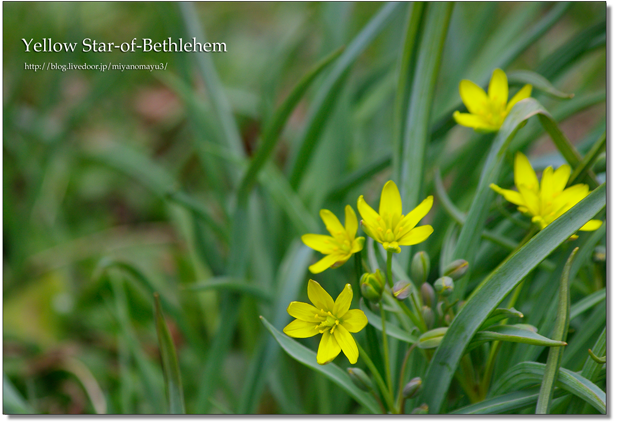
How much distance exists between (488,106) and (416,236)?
289mm

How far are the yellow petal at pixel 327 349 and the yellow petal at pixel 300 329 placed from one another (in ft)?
0.04

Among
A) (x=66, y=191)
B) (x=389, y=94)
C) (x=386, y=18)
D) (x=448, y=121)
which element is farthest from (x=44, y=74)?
(x=448, y=121)

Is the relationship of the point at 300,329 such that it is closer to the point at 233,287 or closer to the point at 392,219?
the point at 392,219

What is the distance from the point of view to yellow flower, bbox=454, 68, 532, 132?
615 mm

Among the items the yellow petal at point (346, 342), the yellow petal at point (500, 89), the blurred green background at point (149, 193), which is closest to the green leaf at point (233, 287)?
the blurred green background at point (149, 193)

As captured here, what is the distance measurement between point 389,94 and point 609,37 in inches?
24.7

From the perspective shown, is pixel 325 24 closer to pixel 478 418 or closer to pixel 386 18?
pixel 386 18

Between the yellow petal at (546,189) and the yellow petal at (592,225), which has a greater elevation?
the yellow petal at (546,189)

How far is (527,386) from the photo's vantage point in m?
0.56

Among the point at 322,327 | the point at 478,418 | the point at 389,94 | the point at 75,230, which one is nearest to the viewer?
the point at 322,327

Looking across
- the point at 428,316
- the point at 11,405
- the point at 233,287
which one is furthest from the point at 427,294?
the point at 11,405

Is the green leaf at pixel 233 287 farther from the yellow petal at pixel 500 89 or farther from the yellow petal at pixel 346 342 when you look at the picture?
the yellow petal at pixel 500 89

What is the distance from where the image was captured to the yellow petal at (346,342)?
0.44 m

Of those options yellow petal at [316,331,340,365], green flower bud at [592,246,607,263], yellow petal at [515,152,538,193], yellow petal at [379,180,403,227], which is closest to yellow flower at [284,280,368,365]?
A: yellow petal at [316,331,340,365]
